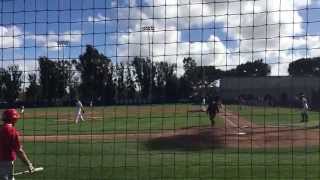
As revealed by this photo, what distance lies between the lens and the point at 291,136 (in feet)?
73.0

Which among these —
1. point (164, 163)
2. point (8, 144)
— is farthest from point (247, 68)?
point (8, 144)

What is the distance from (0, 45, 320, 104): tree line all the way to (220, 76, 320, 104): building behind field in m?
0.90

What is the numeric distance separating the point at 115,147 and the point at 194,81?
20.8ft

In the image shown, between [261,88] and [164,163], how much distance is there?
10.6 m

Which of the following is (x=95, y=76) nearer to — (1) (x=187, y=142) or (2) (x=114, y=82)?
(2) (x=114, y=82)

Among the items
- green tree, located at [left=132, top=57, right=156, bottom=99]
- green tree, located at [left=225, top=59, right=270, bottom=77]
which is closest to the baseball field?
green tree, located at [left=225, top=59, right=270, bottom=77]

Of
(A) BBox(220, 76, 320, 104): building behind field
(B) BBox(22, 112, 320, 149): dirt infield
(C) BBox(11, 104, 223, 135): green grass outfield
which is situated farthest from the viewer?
(C) BBox(11, 104, 223, 135): green grass outfield

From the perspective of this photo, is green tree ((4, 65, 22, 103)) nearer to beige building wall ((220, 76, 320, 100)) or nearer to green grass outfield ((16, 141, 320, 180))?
green grass outfield ((16, 141, 320, 180))

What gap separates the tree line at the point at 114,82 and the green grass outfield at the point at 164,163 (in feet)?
5.16

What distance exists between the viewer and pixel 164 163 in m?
14.9

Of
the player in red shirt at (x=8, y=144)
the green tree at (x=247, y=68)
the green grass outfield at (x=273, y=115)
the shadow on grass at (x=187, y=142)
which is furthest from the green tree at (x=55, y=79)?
the green grass outfield at (x=273, y=115)

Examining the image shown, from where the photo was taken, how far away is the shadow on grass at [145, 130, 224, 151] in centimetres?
1947

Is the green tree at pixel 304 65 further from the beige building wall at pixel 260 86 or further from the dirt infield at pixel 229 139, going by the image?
the dirt infield at pixel 229 139

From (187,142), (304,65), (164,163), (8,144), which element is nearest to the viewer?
(8,144)
